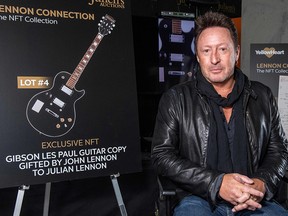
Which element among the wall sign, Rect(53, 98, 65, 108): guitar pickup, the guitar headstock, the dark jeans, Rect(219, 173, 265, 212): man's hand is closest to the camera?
Rect(219, 173, 265, 212): man's hand

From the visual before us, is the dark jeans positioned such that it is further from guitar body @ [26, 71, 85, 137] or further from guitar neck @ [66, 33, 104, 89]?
guitar neck @ [66, 33, 104, 89]

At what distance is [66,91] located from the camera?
191cm

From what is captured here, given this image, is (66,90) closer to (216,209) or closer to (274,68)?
(216,209)

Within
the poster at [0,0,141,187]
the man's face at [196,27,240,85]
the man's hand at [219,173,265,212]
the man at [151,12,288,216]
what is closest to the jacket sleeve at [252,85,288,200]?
the man at [151,12,288,216]

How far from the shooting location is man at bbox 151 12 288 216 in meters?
1.47

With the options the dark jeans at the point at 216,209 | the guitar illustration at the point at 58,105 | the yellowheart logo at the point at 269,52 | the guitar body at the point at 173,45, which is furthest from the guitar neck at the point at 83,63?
the yellowheart logo at the point at 269,52

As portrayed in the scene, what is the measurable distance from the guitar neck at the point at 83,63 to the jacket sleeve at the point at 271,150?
0.96 meters

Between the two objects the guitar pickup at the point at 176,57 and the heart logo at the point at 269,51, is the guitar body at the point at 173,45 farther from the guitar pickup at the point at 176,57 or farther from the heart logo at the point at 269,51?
the heart logo at the point at 269,51

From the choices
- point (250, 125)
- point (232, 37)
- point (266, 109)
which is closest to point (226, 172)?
point (250, 125)

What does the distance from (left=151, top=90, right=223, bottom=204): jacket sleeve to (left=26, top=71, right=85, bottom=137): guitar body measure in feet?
1.83

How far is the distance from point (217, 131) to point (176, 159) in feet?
0.75

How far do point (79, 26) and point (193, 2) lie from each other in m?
1.59

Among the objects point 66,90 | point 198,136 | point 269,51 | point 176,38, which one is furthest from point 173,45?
point 198,136

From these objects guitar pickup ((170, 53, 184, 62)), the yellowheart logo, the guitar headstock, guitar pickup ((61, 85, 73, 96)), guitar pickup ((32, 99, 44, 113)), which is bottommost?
guitar pickup ((32, 99, 44, 113))
